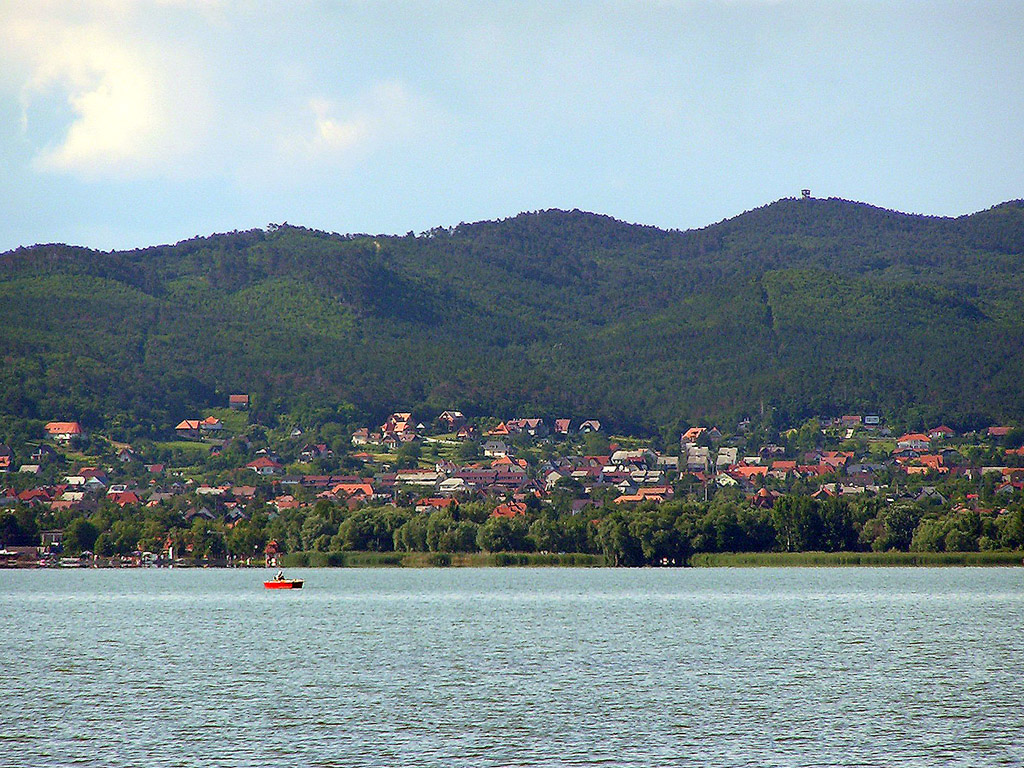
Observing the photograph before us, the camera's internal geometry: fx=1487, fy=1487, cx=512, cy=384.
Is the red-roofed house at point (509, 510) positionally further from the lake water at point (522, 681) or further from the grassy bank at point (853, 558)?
the lake water at point (522, 681)

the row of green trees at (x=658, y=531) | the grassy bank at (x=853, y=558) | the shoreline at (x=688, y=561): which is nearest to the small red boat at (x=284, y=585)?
the shoreline at (x=688, y=561)

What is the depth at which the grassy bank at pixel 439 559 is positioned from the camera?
122750 mm

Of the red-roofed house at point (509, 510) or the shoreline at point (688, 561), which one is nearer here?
the shoreline at point (688, 561)

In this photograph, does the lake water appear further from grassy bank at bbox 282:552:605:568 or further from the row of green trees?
grassy bank at bbox 282:552:605:568

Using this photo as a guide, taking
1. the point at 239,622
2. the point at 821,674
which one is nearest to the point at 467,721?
the point at 821,674

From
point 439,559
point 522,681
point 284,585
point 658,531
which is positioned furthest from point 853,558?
point 522,681

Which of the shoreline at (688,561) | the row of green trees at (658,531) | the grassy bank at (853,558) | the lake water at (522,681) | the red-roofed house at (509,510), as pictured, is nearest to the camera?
the lake water at (522,681)

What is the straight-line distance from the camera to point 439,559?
12588 centimetres

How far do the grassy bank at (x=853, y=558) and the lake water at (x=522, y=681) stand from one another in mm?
23047

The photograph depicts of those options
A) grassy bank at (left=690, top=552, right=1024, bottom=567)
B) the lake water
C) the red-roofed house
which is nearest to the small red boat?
the lake water

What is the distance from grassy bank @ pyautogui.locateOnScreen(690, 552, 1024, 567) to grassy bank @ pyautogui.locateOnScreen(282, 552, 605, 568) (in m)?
10.0

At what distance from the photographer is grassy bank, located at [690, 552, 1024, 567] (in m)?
111

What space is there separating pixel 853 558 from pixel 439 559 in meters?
34.2

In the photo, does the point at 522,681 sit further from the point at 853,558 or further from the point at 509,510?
the point at 509,510
